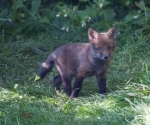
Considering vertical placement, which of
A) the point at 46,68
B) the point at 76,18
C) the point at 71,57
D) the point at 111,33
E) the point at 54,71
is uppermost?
the point at 111,33

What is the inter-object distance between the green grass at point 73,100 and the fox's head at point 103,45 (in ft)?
1.52

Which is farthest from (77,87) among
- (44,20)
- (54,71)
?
(44,20)

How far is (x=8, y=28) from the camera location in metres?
9.59

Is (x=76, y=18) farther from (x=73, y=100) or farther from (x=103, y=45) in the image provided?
(x=73, y=100)

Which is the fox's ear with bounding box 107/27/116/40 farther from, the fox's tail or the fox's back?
the fox's tail

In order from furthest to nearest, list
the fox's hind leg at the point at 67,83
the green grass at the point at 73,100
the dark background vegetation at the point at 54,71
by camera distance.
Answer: the fox's hind leg at the point at 67,83 → the dark background vegetation at the point at 54,71 → the green grass at the point at 73,100

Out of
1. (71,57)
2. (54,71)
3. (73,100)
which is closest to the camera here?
(73,100)

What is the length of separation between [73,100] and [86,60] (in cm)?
70

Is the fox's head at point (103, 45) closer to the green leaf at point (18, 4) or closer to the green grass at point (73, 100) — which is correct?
the green grass at point (73, 100)

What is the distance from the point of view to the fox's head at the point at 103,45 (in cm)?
677

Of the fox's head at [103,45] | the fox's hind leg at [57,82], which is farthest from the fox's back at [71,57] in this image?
the fox's hind leg at [57,82]

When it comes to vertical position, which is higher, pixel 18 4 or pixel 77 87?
pixel 18 4

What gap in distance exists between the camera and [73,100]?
6.49 m

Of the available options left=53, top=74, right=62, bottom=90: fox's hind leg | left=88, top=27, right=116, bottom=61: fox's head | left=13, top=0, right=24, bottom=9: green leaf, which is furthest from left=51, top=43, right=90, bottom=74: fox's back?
left=13, top=0, right=24, bottom=9: green leaf
